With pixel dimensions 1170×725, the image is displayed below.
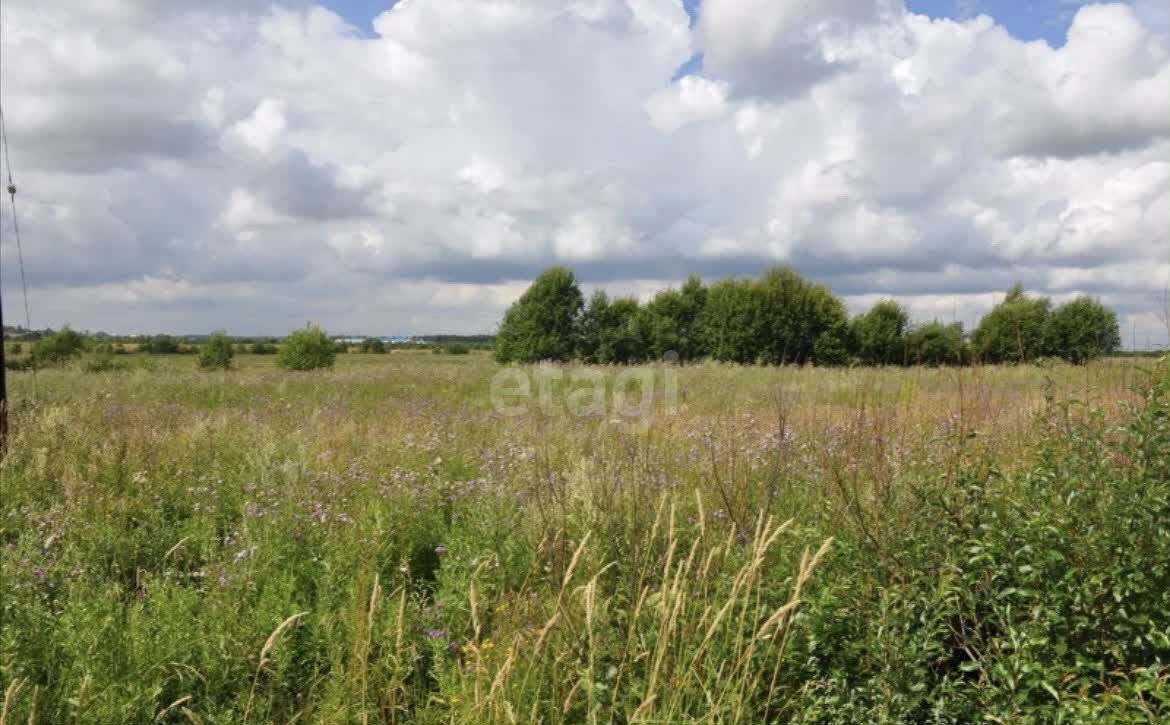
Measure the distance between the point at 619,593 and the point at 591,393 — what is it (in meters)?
10.2

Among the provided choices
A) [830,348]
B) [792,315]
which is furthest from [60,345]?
[830,348]

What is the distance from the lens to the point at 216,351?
3684cm

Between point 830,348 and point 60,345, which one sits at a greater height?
point 60,345

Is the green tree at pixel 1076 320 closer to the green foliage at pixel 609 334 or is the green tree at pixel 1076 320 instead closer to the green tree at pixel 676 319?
the green tree at pixel 676 319

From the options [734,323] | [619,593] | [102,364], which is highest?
[734,323]

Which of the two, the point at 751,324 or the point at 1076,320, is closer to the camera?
the point at 751,324

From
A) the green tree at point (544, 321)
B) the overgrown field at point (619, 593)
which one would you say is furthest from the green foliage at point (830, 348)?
the overgrown field at point (619, 593)

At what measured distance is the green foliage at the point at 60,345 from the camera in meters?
36.8

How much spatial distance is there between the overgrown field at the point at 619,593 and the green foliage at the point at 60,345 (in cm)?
3839

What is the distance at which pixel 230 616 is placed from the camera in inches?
137

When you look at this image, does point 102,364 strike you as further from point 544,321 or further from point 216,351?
point 544,321

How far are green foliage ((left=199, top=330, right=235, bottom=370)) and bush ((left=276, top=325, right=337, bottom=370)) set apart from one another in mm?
4913

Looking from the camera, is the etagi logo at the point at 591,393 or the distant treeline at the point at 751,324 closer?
the etagi logo at the point at 591,393

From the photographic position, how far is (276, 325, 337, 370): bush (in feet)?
106
